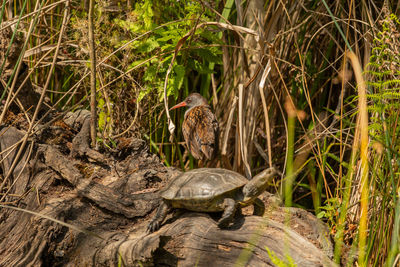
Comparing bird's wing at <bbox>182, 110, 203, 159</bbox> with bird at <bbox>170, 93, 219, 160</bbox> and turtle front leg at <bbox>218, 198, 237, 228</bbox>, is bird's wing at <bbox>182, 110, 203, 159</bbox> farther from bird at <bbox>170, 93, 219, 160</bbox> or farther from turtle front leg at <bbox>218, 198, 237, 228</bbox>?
turtle front leg at <bbox>218, 198, 237, 228</bbox>

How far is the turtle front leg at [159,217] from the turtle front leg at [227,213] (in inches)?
19.1

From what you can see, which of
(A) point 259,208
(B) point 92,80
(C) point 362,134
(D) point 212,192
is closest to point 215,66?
(B) point 92,80

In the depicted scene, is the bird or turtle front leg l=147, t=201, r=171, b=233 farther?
the bird

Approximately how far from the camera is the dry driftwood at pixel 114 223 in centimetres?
325

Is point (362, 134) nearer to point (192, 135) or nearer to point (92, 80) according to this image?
point (92, 80)

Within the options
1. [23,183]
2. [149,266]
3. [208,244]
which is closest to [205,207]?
[208,244]

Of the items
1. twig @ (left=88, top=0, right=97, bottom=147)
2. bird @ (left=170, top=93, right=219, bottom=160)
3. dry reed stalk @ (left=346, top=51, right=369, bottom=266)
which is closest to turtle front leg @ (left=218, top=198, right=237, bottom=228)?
dry reed stalk @ (left=346, top=51, right=369, bottom=266)

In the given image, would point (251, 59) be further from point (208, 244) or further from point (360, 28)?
point (208, 244)

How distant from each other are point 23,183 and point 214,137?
2.24 metres

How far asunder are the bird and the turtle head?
6.59ft

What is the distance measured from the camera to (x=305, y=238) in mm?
3430

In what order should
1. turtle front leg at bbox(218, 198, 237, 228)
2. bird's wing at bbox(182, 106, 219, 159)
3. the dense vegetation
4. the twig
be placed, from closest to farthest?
turtle front leg at bbox(218, 198, 237, 228), the twig, the dense vegetation, bird's wing at bbox(182, 106, 219, 159)

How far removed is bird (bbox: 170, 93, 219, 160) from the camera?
552cm

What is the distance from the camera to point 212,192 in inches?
134
